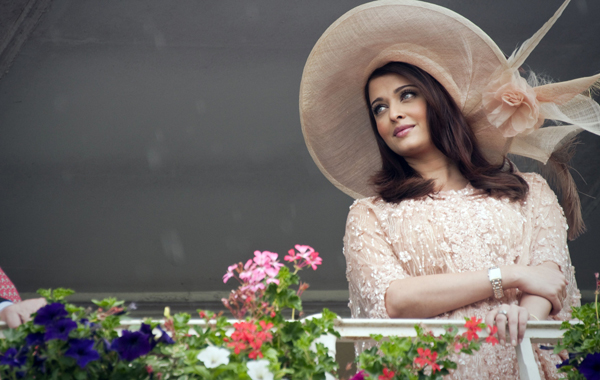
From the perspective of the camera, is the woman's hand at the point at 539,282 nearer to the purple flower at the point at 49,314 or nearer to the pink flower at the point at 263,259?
the pink flower at the point at 263,259

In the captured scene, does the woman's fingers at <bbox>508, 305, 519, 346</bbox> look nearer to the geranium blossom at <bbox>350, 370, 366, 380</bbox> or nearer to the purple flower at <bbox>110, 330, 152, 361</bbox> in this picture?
the geranium blossom at <bbox>350, 370, 366, 380</bbox>

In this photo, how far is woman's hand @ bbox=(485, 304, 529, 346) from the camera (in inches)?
41.2

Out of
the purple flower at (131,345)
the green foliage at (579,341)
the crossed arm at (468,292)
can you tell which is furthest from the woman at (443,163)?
the purple flower at (131,345)

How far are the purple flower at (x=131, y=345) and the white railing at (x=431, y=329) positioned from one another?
183 millimetres

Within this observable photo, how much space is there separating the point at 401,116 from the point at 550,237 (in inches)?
23.0

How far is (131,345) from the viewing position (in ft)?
2.57

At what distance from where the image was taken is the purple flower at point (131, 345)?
778 millimetres

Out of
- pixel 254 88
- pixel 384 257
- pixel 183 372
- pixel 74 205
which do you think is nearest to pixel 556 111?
pixel 384 257

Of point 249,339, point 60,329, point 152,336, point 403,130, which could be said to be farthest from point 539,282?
point 60,329

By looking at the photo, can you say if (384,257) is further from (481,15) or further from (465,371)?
(481,15)

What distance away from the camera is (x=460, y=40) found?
187 cm

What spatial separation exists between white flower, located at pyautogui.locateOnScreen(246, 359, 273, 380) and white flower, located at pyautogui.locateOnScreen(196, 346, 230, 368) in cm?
3

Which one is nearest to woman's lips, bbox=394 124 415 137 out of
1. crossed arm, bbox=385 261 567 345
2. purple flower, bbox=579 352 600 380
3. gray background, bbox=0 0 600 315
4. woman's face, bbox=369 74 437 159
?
woman's face, bbox=369 74 437 159

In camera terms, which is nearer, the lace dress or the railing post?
the railing post
